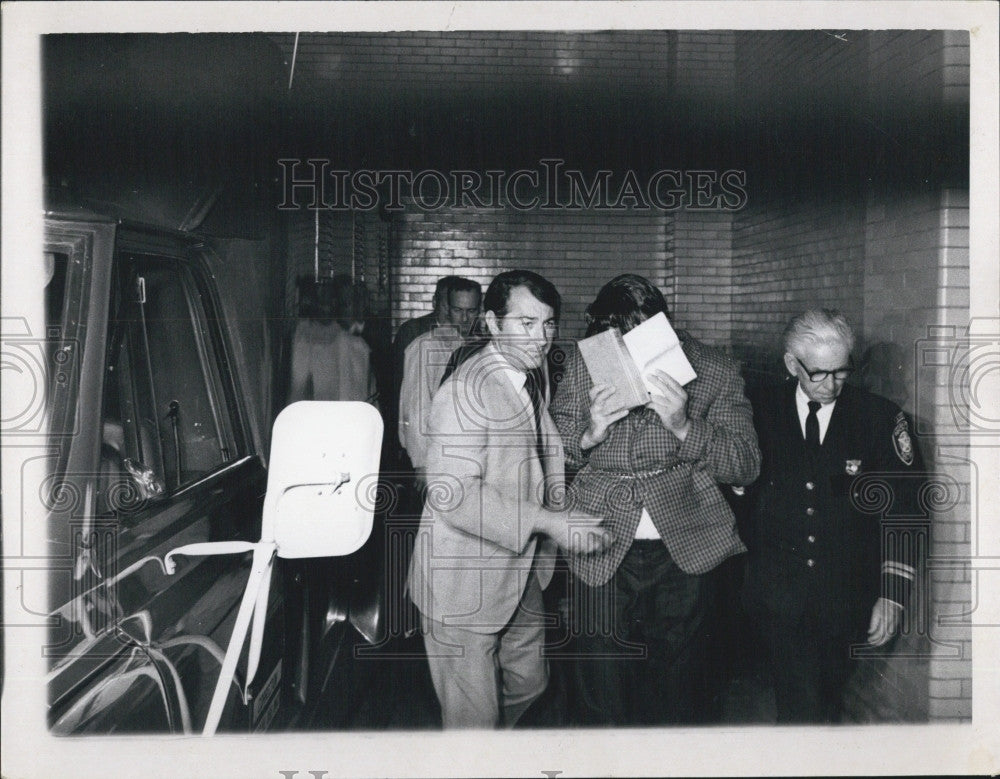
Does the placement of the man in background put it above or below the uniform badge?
above

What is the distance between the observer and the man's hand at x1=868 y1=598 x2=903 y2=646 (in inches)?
127

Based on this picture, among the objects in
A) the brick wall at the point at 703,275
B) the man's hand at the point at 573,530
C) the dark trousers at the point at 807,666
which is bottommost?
the dark trousers at the point at 807,666

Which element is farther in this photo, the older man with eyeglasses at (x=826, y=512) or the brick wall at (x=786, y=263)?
the brick wall at (x=786, y=263)

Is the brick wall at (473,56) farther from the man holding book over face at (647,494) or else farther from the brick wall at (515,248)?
the man holding book over face at (647,494)

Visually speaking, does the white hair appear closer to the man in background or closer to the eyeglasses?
the eyeglasses

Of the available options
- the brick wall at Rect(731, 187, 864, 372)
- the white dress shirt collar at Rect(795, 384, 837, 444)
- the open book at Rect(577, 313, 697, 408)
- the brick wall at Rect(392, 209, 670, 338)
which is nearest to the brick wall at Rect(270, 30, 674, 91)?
the brick wall at Rect(392, 209, 670, 338)

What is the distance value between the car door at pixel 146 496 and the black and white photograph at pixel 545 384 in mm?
32

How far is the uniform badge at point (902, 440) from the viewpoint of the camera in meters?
3.18

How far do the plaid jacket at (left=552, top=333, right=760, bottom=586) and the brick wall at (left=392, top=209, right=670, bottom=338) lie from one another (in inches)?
12.8

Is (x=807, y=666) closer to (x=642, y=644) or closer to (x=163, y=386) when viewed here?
(x=642, y=644)

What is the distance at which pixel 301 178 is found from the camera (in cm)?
318

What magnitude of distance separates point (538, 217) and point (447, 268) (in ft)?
1.30

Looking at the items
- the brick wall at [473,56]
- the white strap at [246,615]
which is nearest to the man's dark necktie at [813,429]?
the brick wall at [473,56]

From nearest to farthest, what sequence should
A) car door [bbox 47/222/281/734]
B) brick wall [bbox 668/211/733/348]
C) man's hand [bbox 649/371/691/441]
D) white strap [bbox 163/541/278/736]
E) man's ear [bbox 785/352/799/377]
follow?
car door [bbox 47/222/281/734], white strap [bbox 163/541/278/736], man's hand [bbox 649/371/691/441], man's ear [bbox 785/352/799/377], brick wall [bbox 668/211/733/348]
